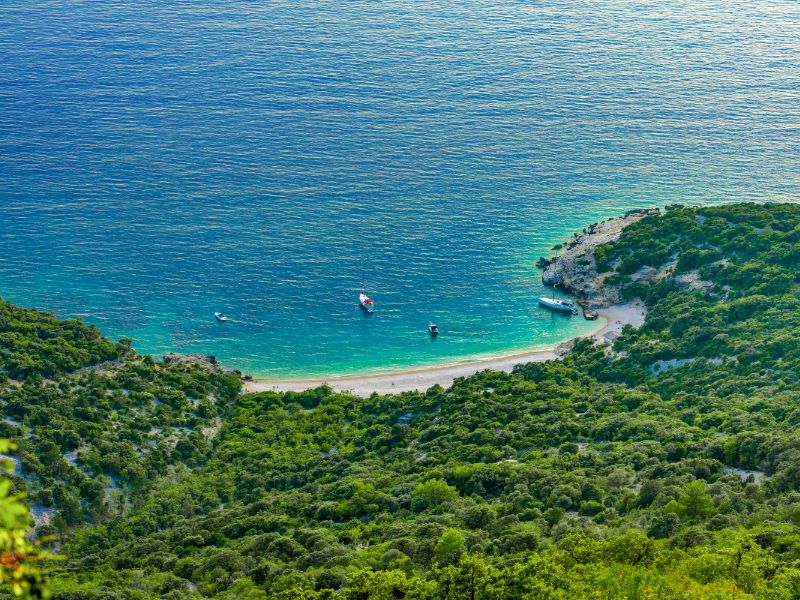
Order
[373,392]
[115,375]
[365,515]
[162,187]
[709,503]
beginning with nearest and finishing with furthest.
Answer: [709,503]
[365,515]
[115,375]
[373,392]
[162,187]

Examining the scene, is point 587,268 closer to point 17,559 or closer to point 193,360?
point 193,360

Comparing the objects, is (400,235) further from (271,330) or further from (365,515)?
(365,515)

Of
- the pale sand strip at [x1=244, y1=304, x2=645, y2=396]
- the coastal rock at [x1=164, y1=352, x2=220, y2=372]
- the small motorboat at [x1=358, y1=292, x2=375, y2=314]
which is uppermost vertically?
the small motorboat at [x1=358, y1=292, x2=375, y2=314]

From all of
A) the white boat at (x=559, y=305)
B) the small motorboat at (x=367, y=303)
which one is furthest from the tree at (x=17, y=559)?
the white boat at (x=559, y=305)

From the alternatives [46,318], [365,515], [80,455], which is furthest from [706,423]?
[46,318]

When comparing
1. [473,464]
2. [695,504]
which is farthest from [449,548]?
[473,464]

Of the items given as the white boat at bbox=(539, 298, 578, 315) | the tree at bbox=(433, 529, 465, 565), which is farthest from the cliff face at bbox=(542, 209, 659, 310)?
the tree at bbox=(433, 529, 465, 565)

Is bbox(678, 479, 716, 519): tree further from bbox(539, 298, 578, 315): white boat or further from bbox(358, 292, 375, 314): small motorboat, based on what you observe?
bbox(358, 292, 375, 314): small motorboat
